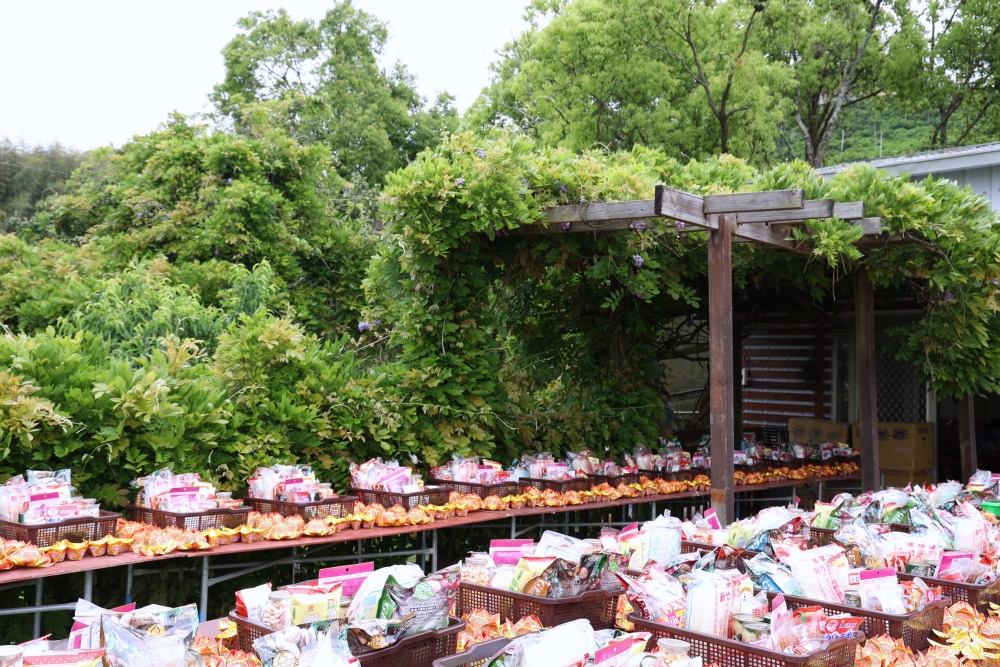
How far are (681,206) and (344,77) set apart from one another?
75.5ft

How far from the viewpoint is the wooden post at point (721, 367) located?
5773 millimetres

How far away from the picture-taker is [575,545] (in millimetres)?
3072

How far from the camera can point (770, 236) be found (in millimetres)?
6488

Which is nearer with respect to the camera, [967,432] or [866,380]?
[866,380]

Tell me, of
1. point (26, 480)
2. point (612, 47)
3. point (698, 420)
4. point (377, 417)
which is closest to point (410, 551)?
point (377, 417)

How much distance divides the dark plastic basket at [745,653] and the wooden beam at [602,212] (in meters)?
3.34

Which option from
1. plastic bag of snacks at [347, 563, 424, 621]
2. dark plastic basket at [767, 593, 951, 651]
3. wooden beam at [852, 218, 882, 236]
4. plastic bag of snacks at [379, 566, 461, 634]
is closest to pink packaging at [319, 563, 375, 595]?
plastic bag of snacks at [347, 563, 424, 621]

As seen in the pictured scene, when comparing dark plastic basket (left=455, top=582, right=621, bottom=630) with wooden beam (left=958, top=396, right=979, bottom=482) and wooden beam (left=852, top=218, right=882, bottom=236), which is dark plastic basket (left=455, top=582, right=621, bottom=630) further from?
wooden beam (left=958, top=396, right=979, bottom=482)

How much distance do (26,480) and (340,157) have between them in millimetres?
20758

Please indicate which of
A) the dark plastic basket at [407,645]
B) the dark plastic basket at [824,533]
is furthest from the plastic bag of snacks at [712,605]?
the dark plastic basket at [824,533]

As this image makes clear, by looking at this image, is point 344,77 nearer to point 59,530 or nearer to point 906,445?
point 906,445

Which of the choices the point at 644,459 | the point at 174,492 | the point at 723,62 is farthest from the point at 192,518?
the point at 723,62

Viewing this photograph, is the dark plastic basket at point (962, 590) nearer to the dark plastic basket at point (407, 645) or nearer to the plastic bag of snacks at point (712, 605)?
the plastic bag of snacks at point (712, 605)

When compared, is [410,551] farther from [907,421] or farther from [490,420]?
[907,421]
